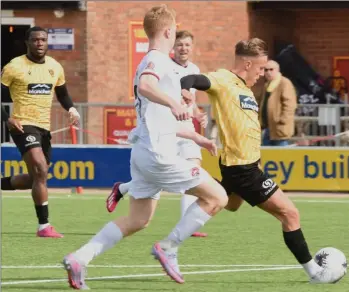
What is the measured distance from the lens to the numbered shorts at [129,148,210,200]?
32.6 feet

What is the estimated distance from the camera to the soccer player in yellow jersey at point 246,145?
33.7 feet

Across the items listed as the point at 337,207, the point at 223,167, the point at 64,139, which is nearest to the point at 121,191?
the point at 223,167

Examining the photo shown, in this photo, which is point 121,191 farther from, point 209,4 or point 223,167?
point 209,4

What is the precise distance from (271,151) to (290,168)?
38 centimetres

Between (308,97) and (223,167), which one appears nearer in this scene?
(223,167)

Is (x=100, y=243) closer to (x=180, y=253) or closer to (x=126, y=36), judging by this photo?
(x=180, y=253)

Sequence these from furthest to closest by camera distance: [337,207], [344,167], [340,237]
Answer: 1. [344,167]
2. [337,207]
3. [340,237]

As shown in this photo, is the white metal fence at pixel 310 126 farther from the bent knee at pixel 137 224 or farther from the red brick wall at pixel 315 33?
the bent knee at pixel 137 224

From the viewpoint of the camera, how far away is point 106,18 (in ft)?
88.1

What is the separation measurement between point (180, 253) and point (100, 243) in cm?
259

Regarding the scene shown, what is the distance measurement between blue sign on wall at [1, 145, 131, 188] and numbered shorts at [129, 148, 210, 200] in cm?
1090

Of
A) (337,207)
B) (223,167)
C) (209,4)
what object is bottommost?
(337,207)

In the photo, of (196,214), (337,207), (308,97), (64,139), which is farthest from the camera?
(308,97)

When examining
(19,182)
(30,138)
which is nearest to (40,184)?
(30,138)
